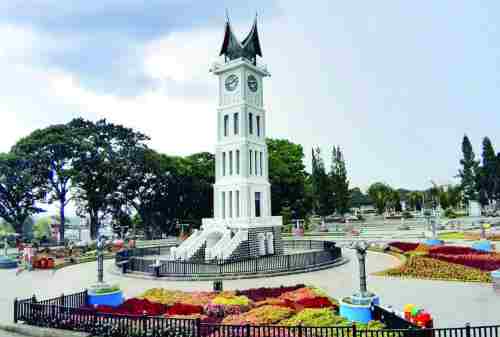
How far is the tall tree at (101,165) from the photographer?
47.2 metres

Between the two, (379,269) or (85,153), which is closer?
(379,269)

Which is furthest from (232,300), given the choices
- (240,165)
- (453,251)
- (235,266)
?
(453,251)

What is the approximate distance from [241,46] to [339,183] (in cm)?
4664

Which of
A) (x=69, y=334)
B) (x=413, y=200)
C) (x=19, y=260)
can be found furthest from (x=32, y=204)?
(x=413, y=200)

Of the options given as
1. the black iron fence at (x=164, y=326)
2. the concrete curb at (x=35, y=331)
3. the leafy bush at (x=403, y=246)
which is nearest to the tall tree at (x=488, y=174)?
the leafy bush at (x=403, y=246)

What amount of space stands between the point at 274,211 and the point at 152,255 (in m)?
27.8

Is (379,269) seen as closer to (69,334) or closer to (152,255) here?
(69,334)

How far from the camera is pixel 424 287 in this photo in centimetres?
1691

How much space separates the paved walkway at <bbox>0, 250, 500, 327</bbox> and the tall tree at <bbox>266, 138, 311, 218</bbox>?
99.2ft

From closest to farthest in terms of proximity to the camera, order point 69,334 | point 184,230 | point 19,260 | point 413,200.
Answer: point 69,334
point 19,260
point 184,230
point 413,200

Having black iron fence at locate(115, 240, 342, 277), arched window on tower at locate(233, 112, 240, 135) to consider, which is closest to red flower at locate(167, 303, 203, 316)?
black iron fence at locate(115, 240, 342, 277)

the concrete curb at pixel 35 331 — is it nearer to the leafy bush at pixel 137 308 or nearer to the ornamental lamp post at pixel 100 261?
the leafy bush at pixel 137 308

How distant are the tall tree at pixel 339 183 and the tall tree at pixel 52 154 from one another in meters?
47.1

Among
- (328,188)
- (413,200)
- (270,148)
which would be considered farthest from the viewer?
(413,200)
